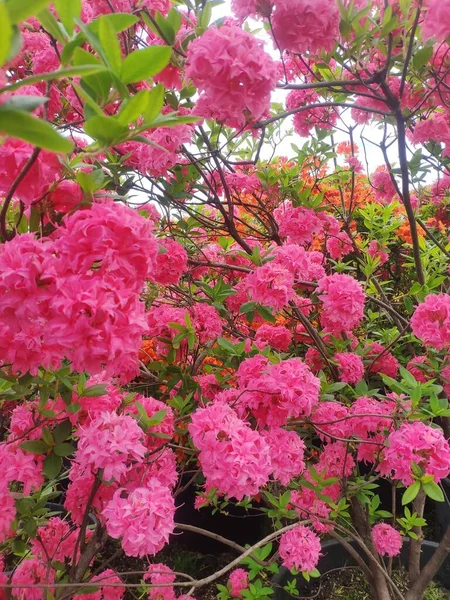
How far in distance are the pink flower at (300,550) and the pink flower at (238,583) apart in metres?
0.57

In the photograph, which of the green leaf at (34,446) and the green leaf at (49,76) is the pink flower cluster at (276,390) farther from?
the green leaf at (49,76)

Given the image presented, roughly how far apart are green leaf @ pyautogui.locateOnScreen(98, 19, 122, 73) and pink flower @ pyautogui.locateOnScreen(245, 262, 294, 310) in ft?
3.33

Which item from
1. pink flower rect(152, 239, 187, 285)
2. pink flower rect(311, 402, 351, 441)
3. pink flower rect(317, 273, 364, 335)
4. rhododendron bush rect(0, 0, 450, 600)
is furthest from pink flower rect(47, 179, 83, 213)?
pink flower rect(311, 402, 351, 441)

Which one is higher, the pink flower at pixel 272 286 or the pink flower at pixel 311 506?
the pink flower at pixel 272 286

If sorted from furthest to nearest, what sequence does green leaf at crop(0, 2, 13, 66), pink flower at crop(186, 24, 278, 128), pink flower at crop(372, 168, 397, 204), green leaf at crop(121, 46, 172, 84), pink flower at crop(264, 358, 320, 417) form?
pink flower at crop(372, 168, 397, 204) → pink flower at crop(264, 358, 320, 417) → pink flower at crop(186, 24, 278, 128) → green leaf at crop(121, 46, 172, 84) → green leaf at crop(0, 2, 13, 66)

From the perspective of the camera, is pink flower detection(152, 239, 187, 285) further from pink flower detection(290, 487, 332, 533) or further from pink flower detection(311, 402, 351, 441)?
pink flower detection(290, 487, 332, 533)

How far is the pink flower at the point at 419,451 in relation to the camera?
132 centimetres

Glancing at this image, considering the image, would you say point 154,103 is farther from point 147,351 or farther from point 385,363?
point 385,363

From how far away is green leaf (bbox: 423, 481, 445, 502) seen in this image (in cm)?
129

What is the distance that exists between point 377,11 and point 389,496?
121 inches

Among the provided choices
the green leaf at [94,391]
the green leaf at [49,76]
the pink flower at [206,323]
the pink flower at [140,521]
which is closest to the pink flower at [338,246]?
the pink flower at [206,323]

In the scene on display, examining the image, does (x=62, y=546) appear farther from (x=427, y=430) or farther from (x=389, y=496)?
(x=389, y=496)

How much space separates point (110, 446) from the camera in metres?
1.13

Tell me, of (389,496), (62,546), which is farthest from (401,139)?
(389,496)
